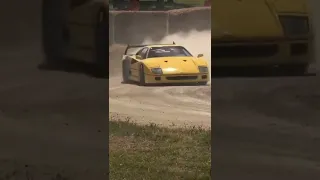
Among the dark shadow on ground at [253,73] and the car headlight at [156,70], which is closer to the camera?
the dark shadow on ground at [253,73]

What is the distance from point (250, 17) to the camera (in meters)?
3.84

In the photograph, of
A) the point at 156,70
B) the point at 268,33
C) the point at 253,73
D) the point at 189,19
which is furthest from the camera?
the point at 189,19

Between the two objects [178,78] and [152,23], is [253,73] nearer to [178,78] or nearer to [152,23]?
[178,78]

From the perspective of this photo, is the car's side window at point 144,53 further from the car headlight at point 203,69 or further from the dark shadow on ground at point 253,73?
the dark shadow on ground at point 253,73

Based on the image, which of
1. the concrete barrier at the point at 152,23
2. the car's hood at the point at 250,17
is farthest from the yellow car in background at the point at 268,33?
the concrete barrier at the point at 152,23

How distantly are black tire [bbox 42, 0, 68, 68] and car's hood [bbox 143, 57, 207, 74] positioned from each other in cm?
256

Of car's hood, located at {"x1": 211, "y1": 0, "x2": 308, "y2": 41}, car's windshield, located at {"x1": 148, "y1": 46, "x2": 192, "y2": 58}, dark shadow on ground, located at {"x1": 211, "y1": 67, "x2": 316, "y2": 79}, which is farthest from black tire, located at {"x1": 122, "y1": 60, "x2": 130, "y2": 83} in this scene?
car's hood, located at {"x1": 211, "y1": 0, "x2": 308, "y2": 41}

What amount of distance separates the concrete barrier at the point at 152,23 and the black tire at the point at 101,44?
2.84m

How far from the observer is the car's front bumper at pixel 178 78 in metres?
6.14

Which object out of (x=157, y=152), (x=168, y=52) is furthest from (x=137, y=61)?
(x=157, y=152)

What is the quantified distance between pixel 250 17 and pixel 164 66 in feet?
Result: 8.05

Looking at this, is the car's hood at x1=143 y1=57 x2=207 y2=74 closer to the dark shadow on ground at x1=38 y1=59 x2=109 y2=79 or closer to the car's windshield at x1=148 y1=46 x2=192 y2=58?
the car's windshield at x1=148 y1=46 x2=192 y2=58

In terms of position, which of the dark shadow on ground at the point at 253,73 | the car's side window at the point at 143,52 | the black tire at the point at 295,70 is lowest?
the car's side window at the point at 143,52

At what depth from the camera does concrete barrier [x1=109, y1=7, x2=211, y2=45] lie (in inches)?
268
